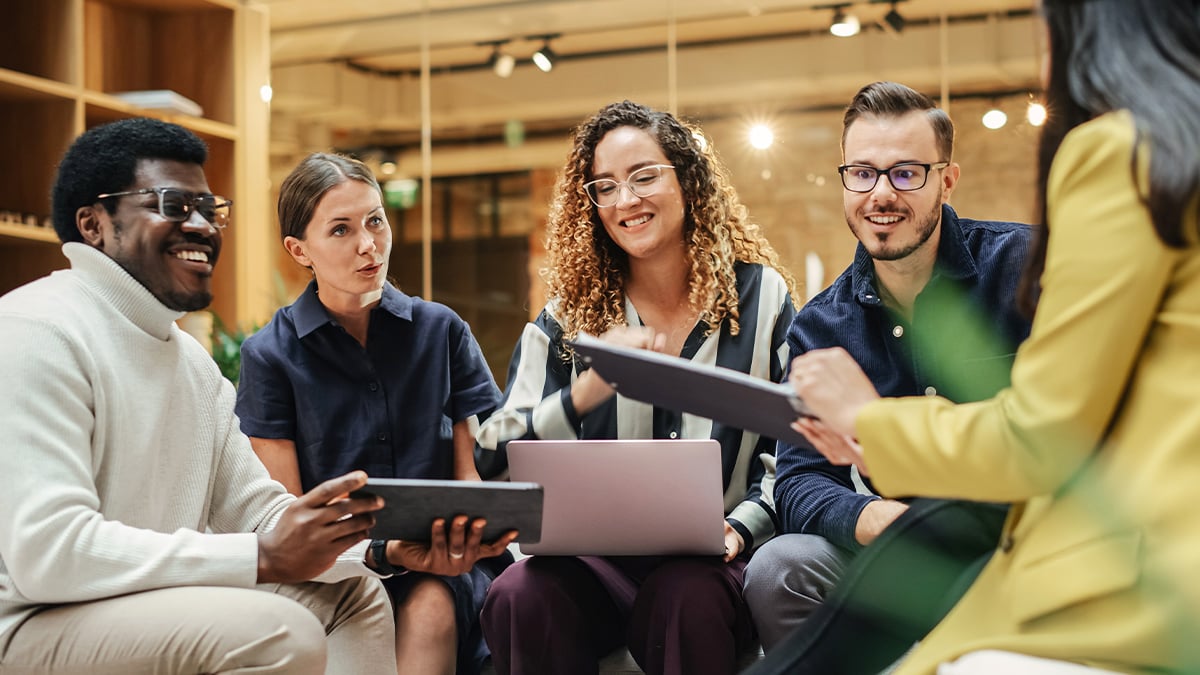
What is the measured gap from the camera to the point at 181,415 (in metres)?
2.12

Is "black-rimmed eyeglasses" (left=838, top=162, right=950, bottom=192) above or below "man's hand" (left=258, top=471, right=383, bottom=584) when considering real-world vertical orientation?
above

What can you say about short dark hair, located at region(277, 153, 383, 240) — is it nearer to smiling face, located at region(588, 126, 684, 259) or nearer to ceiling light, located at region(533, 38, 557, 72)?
smiling face, located at region(588, 126, 684, 259)

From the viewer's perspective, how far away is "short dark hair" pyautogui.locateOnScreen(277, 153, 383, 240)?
2768mm

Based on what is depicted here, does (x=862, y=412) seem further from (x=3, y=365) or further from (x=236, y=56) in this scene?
(x=236, y=56)

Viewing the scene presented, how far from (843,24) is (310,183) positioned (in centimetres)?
381

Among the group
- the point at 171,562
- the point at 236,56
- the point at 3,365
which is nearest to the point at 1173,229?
the point at 171,562

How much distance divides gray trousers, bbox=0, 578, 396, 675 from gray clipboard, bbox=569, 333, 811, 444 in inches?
25.4

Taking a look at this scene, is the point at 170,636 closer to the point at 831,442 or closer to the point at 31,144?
the point at 831,442

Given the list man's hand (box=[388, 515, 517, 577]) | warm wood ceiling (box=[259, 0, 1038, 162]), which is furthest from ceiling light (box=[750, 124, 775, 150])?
man's hand (box=[388, 515, 517, 577])

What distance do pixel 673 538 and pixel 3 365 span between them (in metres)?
1.18

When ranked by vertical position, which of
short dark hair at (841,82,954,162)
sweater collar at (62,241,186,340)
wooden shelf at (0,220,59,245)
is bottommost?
sweater collar at (62,241,186,340)

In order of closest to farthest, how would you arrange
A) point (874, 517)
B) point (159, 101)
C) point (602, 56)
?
point (874, 517), point (159, 101), point (602, 56)

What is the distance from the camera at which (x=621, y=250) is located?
278 centimetres

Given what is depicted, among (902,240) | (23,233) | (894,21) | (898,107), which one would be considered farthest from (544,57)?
(902,240)
